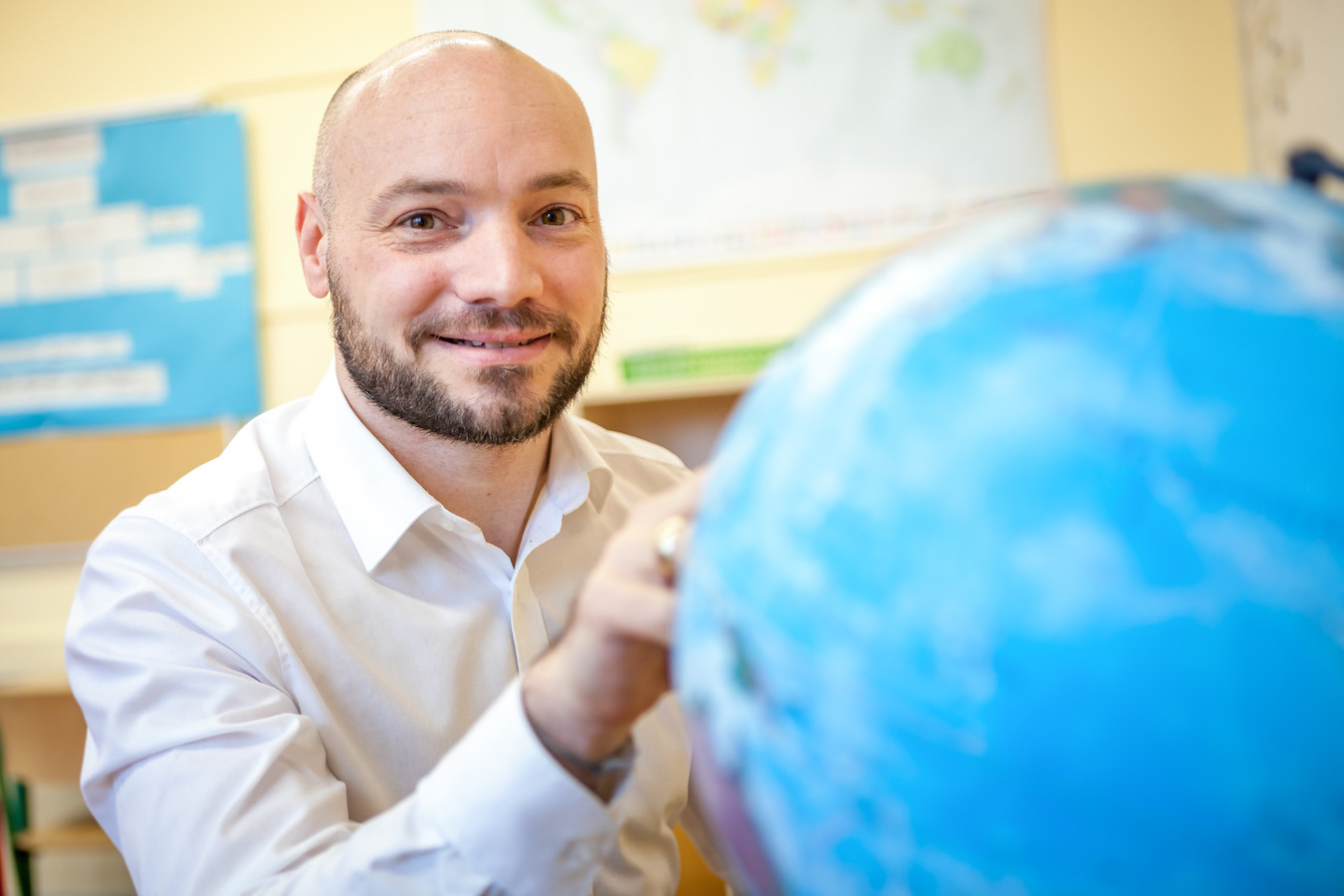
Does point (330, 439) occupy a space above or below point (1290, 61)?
below

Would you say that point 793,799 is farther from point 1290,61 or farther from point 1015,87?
point 1015,87

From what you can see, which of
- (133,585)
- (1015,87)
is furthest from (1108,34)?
(133,585)

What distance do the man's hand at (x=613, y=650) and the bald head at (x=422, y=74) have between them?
2.04 feet

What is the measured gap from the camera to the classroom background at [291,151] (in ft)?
8.38

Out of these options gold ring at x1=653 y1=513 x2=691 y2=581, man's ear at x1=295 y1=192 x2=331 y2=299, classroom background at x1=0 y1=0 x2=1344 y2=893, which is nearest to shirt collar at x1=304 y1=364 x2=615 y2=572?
man's ear at x1=295 y1=192 x2=331 y2=299

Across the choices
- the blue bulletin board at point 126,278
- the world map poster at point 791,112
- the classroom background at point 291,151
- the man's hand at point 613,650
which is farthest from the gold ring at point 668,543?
the blue bulletin board at point 126,278

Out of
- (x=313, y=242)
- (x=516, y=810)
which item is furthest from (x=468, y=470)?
(x=516, y=810)

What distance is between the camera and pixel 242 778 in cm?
74

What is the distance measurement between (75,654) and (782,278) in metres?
2.11

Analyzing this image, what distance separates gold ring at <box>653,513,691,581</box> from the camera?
0.48 meters

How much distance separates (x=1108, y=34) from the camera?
101 inches

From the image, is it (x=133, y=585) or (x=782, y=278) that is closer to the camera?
(x=133, y=585)

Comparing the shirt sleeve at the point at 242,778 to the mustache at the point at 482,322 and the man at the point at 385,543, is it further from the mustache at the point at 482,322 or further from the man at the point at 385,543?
the mustache at the point at 482,322

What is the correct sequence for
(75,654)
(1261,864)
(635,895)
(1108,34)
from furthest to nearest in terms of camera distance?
(1108,34)
(635,895)
(75,654)
(1261,864)
